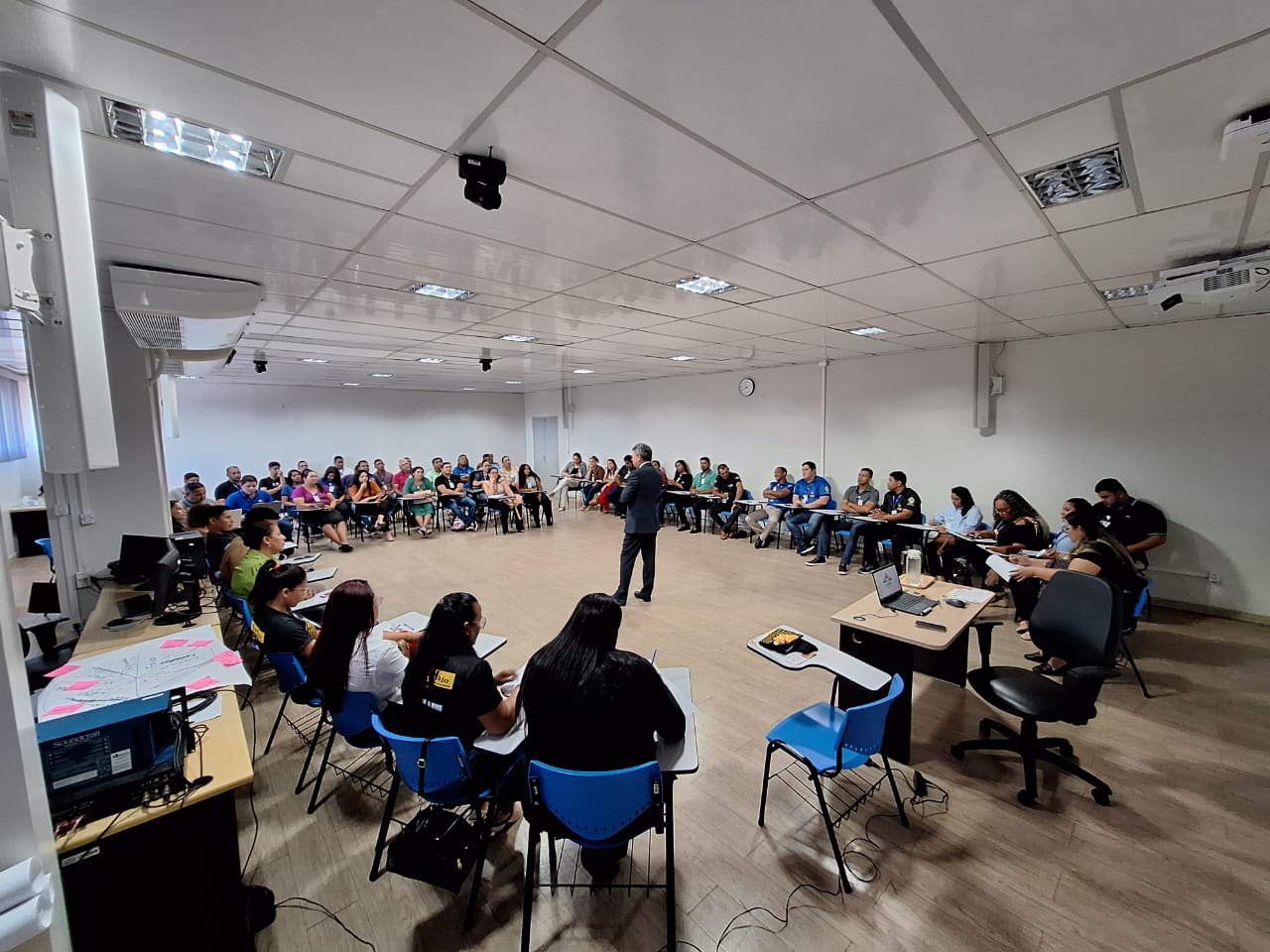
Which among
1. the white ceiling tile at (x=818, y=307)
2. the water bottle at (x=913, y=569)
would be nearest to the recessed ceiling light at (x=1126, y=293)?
the white ceiling tile at (x=818, y=307)

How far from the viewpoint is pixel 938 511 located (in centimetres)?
688

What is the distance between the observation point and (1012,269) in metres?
3.25

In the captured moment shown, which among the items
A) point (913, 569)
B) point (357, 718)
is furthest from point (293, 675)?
point (913, 569)

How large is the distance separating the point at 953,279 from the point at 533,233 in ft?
9.66

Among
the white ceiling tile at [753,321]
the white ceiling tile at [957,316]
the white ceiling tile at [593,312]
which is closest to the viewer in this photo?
the white ceiling tile at [593,312]

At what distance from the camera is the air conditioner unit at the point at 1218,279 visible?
2729 mm

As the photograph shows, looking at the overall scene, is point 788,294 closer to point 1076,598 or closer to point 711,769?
point 1076,598

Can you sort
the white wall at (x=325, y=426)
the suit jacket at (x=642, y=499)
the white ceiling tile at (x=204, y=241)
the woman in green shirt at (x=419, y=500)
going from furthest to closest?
the white wall at (x=325, y=426), the woman in green shirt at (x=419, y=500), the suit jacket at (x=642, y=499), the white ceiling tile at (x=204, y=241)

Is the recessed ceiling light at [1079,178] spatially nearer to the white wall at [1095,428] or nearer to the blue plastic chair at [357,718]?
the blue plastic chair at [357,718]

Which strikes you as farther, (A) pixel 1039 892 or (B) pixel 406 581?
(B) pixel 406 581

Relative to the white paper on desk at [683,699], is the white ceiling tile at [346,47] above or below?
above

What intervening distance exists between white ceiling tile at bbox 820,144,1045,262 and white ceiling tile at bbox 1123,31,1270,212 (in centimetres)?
40

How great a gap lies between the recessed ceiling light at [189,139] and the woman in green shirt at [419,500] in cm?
733

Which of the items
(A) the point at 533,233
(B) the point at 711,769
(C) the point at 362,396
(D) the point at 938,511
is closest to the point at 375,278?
(A) the point at 533,233
